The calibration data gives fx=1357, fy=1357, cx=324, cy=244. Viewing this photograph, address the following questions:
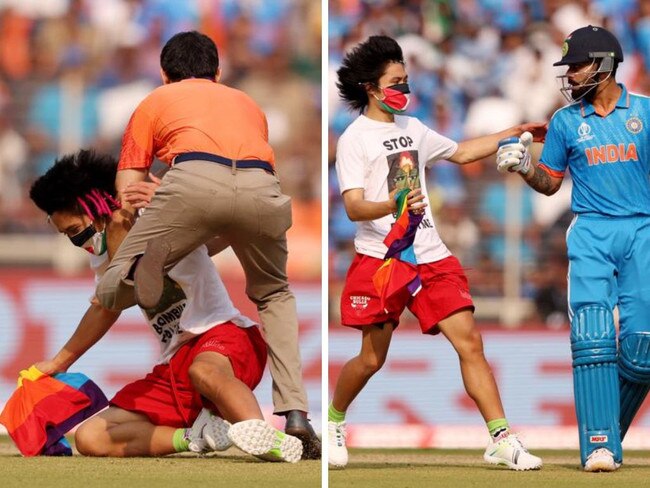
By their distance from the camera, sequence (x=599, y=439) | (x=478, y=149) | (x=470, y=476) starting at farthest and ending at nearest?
(x=478, y=149) < (x=599, y=439) < (x=470, y=476)

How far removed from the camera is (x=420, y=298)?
23.0ft

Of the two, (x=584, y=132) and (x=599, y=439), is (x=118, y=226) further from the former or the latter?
(x=599, y=439)

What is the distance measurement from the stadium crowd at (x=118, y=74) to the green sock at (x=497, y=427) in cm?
635

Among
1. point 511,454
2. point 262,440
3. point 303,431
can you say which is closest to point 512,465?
point 511,454

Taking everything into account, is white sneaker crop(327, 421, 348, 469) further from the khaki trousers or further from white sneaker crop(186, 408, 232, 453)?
the khaki trousers

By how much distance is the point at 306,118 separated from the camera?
13648 mm

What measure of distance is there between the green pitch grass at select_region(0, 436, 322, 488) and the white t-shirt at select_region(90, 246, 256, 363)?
0.68 metres

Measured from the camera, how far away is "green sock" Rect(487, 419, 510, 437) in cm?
671

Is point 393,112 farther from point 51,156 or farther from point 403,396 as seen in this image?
point 51,156

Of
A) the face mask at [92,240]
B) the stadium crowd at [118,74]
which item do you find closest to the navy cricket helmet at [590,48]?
the face mask at [92,240]

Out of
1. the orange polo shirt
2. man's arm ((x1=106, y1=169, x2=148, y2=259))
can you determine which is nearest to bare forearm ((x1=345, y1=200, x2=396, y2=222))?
the orange polo shirt

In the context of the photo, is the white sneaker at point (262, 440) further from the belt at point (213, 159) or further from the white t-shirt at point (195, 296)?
the belt at point (213, 159)

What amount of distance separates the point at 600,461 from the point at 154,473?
2.10 metres

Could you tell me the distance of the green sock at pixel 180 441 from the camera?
700 cm
